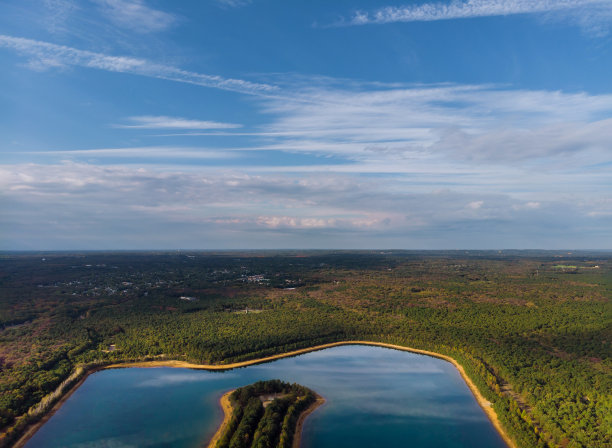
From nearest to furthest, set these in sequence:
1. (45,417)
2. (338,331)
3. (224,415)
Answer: (45,417)
(224,415)
(338,331)

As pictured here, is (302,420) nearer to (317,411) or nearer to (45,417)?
(317,411)

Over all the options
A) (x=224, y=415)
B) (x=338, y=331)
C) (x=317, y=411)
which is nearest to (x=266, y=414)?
(x=224, y=415)

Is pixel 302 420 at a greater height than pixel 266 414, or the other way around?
pixel 266 414

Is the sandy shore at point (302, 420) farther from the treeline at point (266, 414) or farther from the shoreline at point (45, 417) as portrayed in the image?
the shoreline at point (45, 417)

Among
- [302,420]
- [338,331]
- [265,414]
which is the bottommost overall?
[302,420]

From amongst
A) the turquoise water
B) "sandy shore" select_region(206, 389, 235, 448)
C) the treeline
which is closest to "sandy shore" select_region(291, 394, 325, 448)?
the treeline

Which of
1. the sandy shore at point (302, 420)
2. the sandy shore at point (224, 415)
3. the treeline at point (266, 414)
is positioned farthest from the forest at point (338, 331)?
the sandy shore at point (302, 420)
